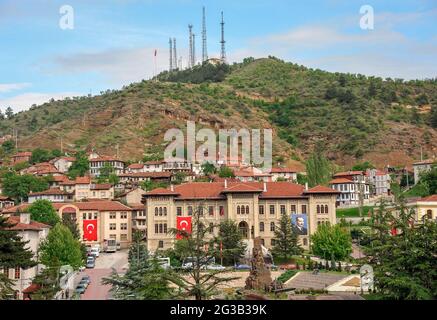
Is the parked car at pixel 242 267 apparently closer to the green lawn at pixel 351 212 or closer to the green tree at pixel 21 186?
the green lawn at pixel 351 212

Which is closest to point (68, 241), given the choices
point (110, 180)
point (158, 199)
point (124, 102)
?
point (158, 199)

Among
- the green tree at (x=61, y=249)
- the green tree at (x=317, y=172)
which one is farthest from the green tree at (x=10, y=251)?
the green tree at (x=317, y=172)

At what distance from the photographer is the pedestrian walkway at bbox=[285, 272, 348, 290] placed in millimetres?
44344

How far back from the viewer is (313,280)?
4578 centimetres

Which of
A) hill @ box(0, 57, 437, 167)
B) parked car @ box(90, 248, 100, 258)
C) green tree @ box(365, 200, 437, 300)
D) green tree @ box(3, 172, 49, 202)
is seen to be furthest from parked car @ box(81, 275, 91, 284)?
hill @ box(0, 57, 437, 167)

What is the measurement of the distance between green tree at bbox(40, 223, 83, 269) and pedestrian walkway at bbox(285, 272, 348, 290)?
15658 millimetres

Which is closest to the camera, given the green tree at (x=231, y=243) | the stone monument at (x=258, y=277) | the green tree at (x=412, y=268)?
the green tree at (x=412, y=268)

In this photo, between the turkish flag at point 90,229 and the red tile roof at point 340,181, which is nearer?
the turkish flag at point 90,229

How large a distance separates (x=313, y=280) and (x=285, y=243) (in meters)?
9.58

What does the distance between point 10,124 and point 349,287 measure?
139m

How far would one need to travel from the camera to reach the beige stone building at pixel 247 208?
6256 cm

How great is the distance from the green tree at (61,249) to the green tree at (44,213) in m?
14.4

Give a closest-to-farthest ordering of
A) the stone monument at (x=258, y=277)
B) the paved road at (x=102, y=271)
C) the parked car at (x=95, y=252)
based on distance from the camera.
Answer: the paved road at (x=102, y=271)
the stone monument at (x=258, y=277)
the parked car at (x=95, y=252)

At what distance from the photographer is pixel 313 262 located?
52.7 metres
